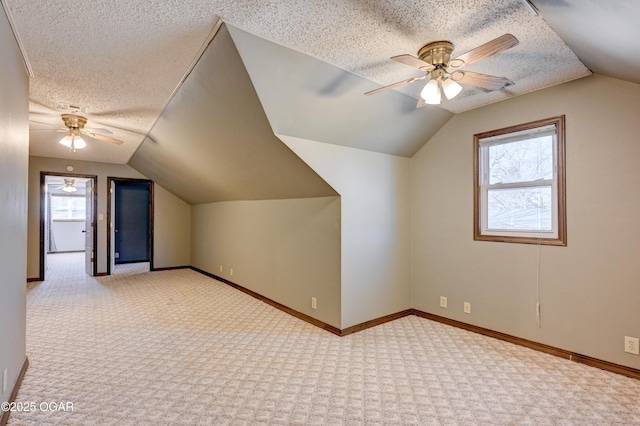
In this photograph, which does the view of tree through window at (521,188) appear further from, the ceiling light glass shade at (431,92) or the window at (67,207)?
the window at (67,207)

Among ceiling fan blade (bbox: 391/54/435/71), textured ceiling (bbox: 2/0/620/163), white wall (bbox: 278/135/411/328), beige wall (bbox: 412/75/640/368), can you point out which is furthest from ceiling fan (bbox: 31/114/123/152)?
beige wall (bbox: 412/75/640/368)

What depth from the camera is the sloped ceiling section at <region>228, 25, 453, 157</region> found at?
2.26 metres

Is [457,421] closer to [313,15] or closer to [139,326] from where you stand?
[313,15]

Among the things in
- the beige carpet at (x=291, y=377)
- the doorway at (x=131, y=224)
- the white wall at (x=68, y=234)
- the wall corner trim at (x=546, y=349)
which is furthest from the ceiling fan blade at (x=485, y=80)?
the white wall at (x=68, y=234)

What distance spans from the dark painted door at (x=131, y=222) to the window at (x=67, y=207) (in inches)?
154

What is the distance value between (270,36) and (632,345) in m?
3.51

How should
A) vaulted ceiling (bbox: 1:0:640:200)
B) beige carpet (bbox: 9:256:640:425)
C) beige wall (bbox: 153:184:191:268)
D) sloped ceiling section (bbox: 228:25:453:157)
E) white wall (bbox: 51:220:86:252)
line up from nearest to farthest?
vaulted ceiling (bbox: 1:0:640:200), beige carpet (bbox: 9:256:640:425), sloped ceiling section (bbox: 228:25:453:157), beige wall (bbox: 153:184:191:268), white wall (bbox: 51:220:86:252)

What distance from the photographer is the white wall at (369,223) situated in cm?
328

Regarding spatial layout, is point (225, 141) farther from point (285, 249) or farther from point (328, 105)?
point (285, 249)

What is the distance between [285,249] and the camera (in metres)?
4.08

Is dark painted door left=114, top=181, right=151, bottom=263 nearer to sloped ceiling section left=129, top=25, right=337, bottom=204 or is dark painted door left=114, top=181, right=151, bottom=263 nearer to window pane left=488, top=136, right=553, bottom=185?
sloped ceiling section left=129, top=25, right=337, bottom=204

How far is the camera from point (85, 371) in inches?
98.3

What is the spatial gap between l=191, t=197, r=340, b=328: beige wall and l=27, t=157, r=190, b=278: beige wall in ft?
5.00

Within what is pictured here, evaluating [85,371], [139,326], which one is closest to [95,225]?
[139,326]
